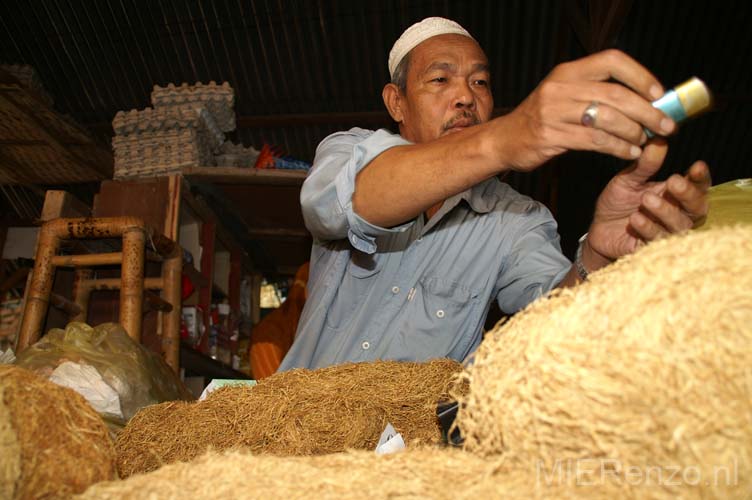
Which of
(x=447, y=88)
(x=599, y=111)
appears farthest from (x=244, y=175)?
(x=599, y=111)

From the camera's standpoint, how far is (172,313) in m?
3.00

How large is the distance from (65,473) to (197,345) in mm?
3122

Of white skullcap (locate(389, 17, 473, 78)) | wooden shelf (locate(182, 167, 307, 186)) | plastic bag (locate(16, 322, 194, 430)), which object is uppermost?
wooden shelf (locate(182, 167, 307, 186))

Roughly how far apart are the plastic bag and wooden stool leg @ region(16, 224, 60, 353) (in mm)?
709

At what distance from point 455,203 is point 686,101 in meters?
1.04

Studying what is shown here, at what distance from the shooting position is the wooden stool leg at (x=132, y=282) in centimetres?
242

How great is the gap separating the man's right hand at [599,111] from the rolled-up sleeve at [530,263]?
28.8 inches

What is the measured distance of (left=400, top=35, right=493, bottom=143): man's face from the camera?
196 centimetres

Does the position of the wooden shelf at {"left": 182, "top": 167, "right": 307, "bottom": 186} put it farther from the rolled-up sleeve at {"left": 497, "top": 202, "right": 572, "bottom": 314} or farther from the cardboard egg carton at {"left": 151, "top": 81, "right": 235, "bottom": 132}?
the rolled-up sleeve at {"left": 497, "top": 202, "right": 572, "bottom": 314}

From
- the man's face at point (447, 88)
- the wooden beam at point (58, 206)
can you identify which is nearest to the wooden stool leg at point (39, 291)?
the wooden beam at point (58, 206)

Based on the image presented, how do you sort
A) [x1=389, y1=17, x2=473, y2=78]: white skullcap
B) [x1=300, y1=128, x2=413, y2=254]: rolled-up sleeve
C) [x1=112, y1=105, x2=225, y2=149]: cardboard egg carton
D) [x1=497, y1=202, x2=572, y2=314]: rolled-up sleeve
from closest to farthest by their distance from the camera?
[x1=300, y1=128, x2=413, y2=254]: rolled-up sleeve < [x1=497, y1=202, x2=572, y2=314]: rolled-up sleeve < [x1=389, y1=17, x2=473, y2=78]: white skullcap < [x1=112, y1=105, x2=225, y2=149]: cardboard egg carton

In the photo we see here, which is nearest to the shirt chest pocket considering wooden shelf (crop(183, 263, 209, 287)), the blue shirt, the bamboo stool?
the blue shirt

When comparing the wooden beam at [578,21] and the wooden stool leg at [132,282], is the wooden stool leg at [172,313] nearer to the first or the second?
the wooden stool leg at [132,282]

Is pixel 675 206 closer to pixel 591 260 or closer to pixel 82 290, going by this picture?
pixel 591 260
